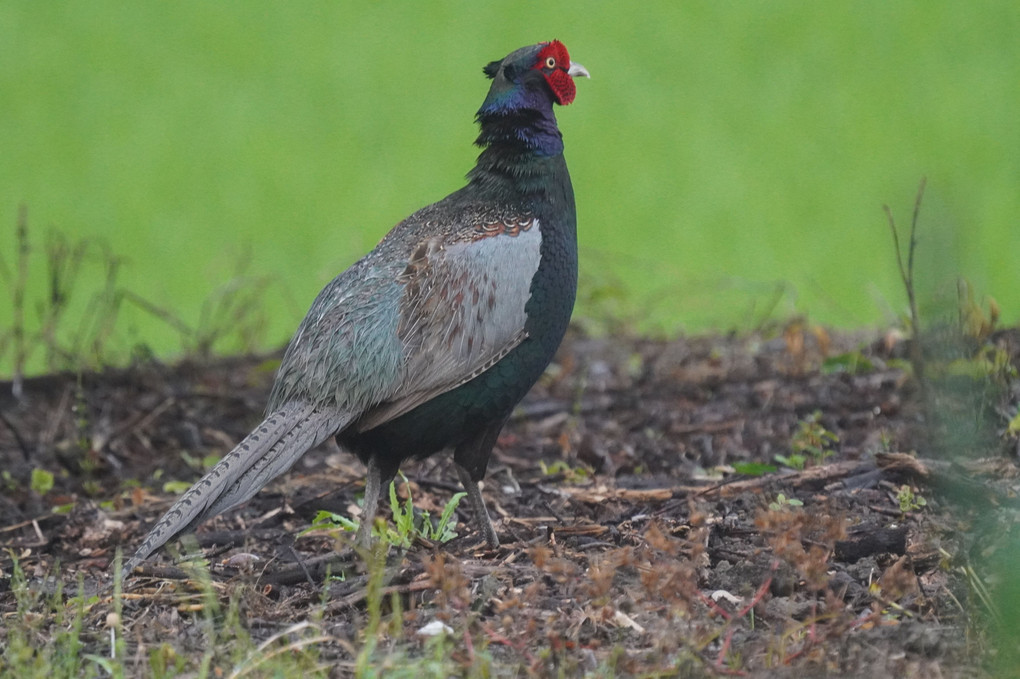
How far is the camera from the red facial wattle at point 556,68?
484cm

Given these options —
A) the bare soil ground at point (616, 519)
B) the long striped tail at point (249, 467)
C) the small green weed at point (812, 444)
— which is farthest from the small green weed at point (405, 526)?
the small green weed at point (812, 444)

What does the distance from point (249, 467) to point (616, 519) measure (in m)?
1.34

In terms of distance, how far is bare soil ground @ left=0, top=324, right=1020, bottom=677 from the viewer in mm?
3330

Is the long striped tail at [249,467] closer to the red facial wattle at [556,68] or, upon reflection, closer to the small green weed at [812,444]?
the red facial wattle at [556,68]

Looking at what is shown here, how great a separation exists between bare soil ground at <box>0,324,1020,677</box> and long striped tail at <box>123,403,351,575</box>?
0.22 meters

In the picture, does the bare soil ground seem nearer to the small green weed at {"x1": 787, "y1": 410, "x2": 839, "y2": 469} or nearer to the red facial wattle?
the small green weed at {"x1": 787, "y1": 410, "x2": 839, "y2": 469}

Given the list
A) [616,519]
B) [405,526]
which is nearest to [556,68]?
[616,519]

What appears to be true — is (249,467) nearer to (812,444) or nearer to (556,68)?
(556,68)

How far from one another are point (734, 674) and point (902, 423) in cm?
293

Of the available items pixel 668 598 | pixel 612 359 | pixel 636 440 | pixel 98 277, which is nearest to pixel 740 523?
pixel 668 598

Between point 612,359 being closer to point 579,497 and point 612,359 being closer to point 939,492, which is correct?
point 579,497

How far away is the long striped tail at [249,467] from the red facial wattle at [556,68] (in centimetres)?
155

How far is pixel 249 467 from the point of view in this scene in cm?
417

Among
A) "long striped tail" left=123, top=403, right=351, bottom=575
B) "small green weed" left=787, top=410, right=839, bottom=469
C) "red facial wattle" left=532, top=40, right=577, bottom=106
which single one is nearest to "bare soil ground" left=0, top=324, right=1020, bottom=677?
"small green weed" left=787, top=410, right=839, bottom=469
